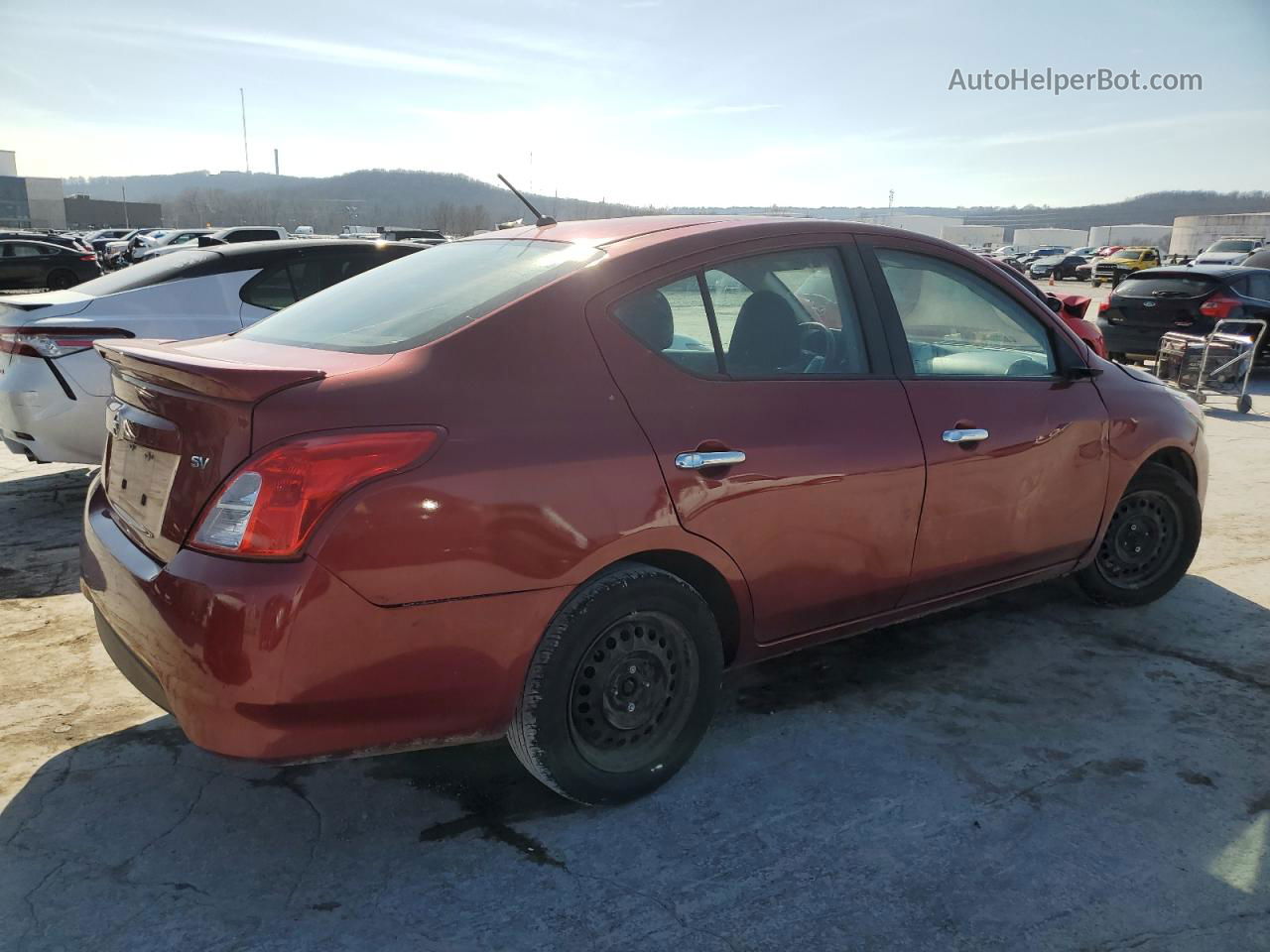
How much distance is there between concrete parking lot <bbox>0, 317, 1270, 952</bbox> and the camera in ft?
7.64

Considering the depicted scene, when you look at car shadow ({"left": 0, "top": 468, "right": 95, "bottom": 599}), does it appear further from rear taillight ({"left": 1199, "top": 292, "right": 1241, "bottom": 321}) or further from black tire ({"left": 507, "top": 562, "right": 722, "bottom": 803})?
rear taillight ({"left": 1199, "top": 292, "right": 1241, "bottom": 321})

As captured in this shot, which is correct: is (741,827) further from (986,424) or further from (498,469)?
(986,424)

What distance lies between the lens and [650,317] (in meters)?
2.80

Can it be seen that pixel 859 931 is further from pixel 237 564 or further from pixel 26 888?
pixel 26 888

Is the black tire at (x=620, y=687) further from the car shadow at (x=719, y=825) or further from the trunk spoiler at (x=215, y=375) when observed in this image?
the trunk spoiler at (x=215, y=375)

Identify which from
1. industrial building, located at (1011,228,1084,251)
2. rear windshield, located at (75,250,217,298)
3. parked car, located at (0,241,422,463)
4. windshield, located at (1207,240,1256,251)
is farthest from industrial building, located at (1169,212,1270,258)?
rear windshield, located at (75,250,217,298)

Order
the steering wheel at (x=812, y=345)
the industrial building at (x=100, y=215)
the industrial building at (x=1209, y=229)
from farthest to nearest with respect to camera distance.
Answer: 1. the industrial building at (x=100, y=215)
2. the industrial building at (x=1209, y=229)
3. the steering wheel at (x=812, y=345)

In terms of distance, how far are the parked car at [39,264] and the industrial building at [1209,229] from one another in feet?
204

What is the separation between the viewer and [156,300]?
19.5ft

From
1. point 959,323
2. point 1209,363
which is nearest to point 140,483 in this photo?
point 959,323

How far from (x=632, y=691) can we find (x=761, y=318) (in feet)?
4.18

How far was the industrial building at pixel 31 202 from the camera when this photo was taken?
3868 inches

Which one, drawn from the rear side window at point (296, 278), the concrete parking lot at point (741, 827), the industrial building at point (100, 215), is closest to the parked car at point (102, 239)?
the rear side window at point (296, 278)

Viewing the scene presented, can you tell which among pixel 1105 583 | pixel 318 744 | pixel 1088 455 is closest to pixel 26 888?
pixel 318 744
